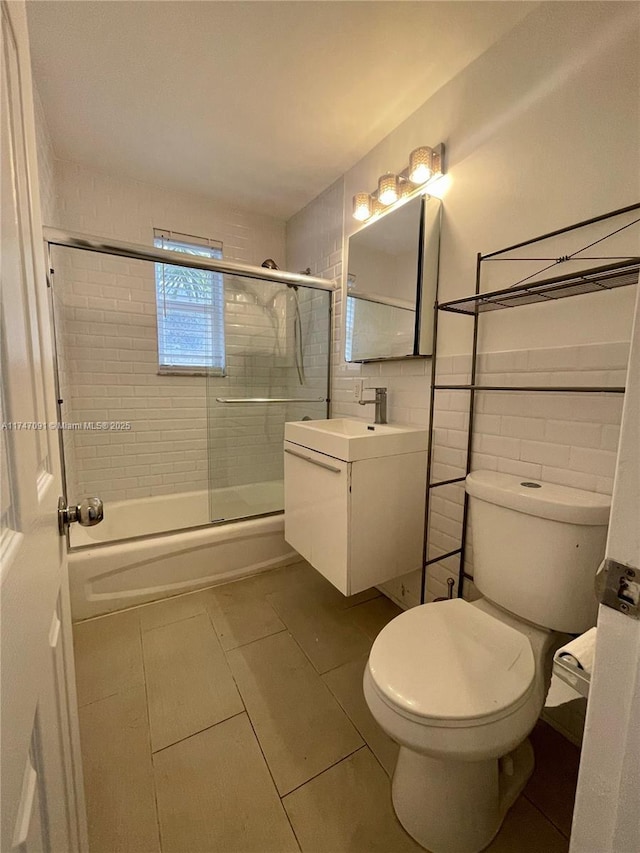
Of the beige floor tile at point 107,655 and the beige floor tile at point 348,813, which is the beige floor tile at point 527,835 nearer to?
the beige floor tile at point 348,813

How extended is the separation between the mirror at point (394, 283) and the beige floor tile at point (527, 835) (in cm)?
157

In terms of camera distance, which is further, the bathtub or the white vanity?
the bathtub

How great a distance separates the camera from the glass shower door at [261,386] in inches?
89.9

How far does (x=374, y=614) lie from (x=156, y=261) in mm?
2147

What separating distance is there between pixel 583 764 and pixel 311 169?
8.57 feet

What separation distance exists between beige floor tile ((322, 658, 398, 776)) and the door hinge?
1106 millimetres

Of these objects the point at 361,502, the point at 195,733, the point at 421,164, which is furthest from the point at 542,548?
the point at 421,164

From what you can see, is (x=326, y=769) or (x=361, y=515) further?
(x=361, y=515)

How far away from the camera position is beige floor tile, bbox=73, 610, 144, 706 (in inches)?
53.4

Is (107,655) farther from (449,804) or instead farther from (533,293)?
(533,293)

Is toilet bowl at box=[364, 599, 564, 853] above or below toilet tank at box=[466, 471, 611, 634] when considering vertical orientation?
below

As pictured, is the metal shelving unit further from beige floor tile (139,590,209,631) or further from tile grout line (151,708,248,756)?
beige floor tile (139,590,209,631)

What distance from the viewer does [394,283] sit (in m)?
1.77

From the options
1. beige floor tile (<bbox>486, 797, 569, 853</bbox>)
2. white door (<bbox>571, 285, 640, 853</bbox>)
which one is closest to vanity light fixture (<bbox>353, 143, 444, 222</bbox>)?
white door (<bbox>571, 285, 640, 853</bbox>)
